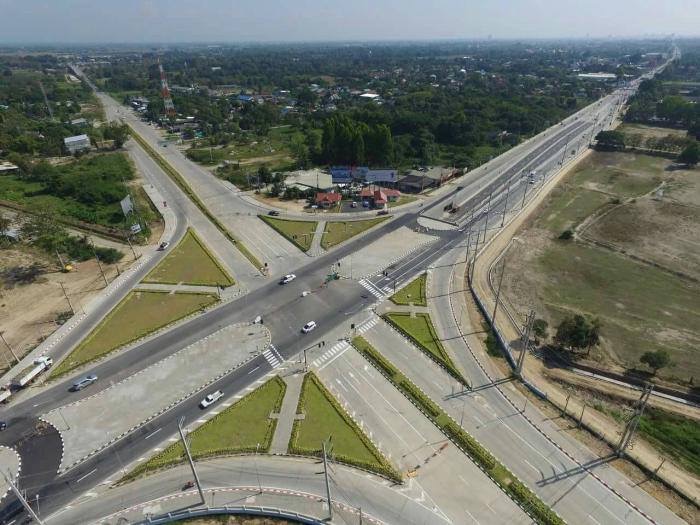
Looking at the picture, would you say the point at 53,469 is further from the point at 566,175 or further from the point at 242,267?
the point at 566,175

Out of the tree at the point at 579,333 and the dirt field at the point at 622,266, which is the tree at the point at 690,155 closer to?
the dirt field at the point at 622,266

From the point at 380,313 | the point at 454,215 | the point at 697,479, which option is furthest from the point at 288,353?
the point at 454,215

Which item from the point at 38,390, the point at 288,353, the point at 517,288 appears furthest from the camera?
the point at 517,288

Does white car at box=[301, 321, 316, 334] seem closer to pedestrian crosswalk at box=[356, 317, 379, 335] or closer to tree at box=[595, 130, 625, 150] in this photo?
pedestrian crosswalk at box=[356, 317, 379, 335]

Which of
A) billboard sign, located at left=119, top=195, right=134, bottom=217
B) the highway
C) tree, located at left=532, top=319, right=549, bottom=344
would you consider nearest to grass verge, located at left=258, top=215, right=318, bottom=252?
the highway

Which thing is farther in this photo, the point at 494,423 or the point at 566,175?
the point at 566,175

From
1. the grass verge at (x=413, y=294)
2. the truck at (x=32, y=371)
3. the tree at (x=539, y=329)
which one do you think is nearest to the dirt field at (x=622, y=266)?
the tree at (x=539, y=329)

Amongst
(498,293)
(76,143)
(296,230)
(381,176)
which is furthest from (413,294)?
(76,143)
